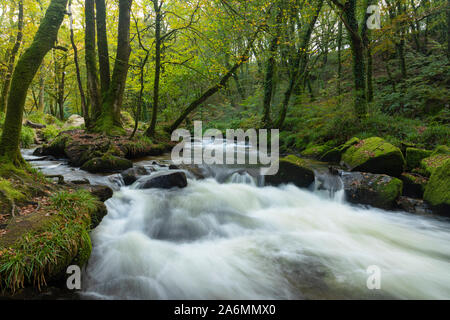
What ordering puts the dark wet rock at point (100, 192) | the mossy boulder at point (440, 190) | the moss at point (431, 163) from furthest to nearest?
the moss at point (431, 163), the mossy boulder at point (440, 190), the dark wet rock at point (100, 192)

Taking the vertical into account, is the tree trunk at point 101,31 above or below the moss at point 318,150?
above

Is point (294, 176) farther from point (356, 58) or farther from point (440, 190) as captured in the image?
point (356, 58)

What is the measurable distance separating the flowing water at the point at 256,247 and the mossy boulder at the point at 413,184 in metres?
1.03

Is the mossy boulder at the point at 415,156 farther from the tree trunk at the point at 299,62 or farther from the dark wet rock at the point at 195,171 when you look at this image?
the dark wet rock at the point at 195,171

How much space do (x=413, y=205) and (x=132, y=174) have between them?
7258 millimetres

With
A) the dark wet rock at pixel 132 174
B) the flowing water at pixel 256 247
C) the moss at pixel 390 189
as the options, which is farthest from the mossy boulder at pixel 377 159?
the dark wet rock at pixel 132 174

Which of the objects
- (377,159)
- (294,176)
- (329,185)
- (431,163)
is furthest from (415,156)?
(294,176)

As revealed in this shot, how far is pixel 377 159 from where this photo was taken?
6.71 m

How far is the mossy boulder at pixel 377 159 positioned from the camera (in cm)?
659

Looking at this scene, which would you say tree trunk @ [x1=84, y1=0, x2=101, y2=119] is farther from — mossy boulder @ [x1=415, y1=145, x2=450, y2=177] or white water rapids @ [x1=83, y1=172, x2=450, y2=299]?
mossy boulder @ [x1=415, y1=145, x2=450, y2=177]

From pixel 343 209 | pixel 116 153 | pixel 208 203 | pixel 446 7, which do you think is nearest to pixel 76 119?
pixel 116 153

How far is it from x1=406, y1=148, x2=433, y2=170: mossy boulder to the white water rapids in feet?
6.86
